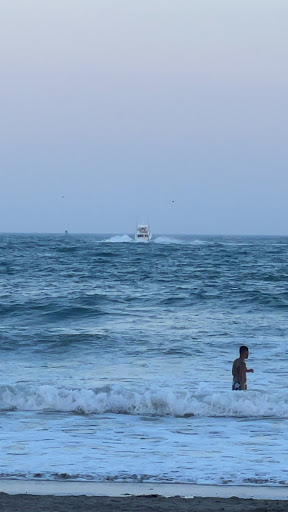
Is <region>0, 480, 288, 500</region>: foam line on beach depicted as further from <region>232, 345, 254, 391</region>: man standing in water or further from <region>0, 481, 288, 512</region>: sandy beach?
<region>232, 345, 254, 391</region>: man standing in water

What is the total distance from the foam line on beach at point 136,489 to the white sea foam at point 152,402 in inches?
157

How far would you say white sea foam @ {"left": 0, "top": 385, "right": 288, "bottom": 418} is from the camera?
37.8ft

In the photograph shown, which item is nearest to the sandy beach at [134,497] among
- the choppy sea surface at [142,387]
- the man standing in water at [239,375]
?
the choppy sea surface at [142,387]

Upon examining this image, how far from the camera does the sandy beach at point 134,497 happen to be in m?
6.45

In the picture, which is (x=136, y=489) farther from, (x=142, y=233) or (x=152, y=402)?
(x=142, y=233)

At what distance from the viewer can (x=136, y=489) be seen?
24.0ft

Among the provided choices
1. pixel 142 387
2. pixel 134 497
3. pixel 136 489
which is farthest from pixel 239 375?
pixel 134 497

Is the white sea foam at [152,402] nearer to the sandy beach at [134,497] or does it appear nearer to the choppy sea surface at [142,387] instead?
the choppy sea surface at [142,387]

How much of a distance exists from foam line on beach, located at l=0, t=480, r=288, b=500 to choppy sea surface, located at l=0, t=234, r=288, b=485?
22cm

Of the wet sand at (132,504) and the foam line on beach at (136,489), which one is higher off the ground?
the wet sand at (132,504)

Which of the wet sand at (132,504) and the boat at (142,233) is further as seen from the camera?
the boat at (142,233)

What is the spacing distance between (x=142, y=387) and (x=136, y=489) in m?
5.80

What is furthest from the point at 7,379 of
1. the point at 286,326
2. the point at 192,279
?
the point at 192,279

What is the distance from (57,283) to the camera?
117 feet
